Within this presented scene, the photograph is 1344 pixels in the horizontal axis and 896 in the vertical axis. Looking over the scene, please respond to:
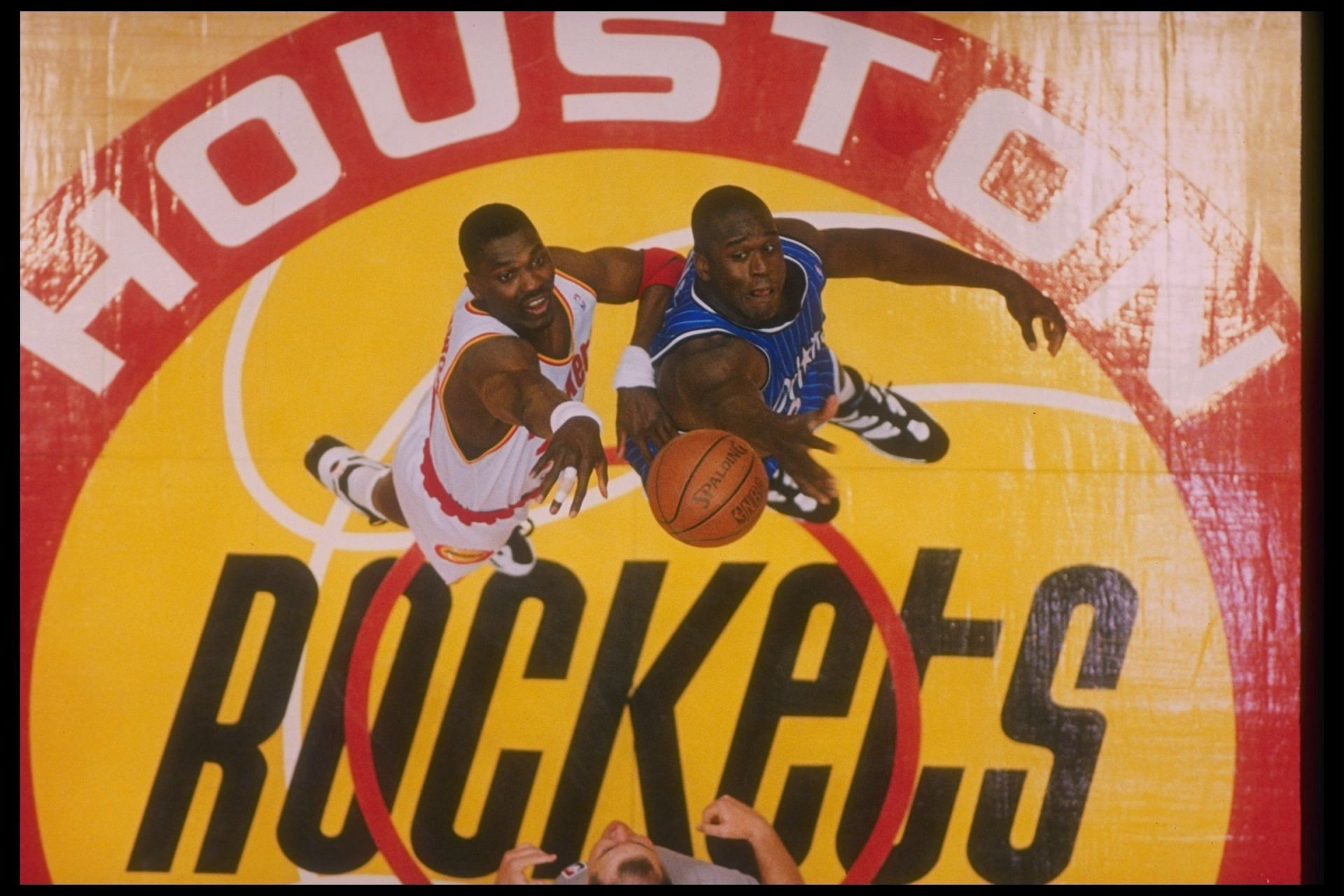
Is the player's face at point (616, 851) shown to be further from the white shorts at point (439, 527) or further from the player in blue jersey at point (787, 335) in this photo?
the player in blue jersey at point (787, 335)

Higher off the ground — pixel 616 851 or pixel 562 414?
pixel 562 414

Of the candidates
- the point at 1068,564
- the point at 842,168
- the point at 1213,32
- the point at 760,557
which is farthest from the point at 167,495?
the point at 1213,32

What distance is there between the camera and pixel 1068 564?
3.26m

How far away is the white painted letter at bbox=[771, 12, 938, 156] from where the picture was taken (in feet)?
10.8

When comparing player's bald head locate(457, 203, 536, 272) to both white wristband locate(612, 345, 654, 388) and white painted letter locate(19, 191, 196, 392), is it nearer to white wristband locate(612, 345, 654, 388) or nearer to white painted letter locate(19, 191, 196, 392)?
white wristband locate(612, 345, 654, 388)

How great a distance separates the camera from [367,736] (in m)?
3.24

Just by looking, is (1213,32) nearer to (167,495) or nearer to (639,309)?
(639,309)

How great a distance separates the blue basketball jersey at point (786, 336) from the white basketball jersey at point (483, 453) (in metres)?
0.25

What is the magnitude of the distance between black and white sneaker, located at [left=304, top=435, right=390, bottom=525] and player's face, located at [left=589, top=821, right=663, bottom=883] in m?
1.06

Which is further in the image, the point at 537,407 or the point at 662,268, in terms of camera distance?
the point at 662,268

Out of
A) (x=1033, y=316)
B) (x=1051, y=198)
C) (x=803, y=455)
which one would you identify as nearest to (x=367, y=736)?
(x=803, y=455)

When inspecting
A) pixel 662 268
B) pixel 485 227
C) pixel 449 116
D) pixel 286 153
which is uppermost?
pixel 449 116

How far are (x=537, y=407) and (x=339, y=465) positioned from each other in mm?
582

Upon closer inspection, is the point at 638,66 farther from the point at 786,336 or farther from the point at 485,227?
the point at 786,336
